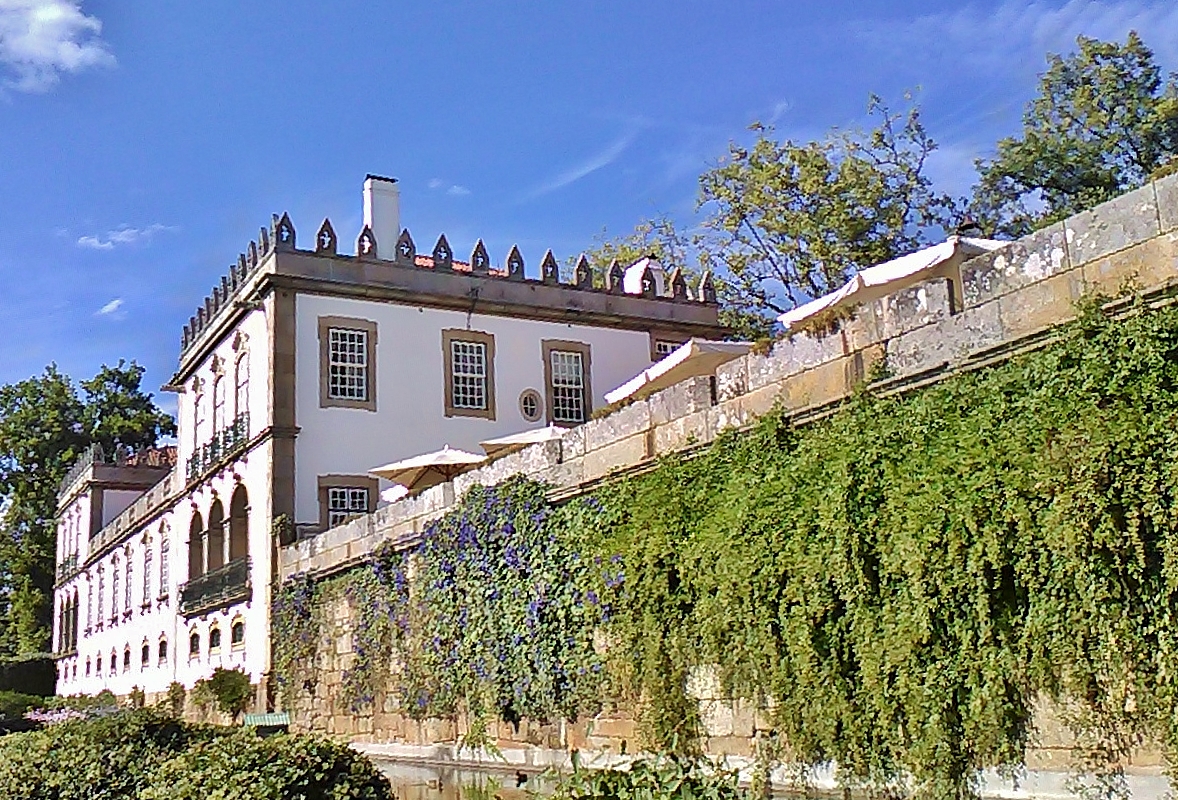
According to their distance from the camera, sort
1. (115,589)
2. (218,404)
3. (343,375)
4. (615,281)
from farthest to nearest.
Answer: (115,589), (615,281), (218,404), (343,375)

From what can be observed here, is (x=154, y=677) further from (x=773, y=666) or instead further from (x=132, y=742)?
(x=773, y=666)

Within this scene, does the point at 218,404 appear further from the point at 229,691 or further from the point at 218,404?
the point at 229,691

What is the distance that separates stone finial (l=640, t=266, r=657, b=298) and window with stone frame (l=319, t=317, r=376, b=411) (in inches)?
245

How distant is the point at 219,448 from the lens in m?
23.8

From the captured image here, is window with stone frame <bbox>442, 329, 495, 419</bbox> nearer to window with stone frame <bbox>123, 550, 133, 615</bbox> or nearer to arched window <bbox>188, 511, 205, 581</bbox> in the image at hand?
arched window <bbox>188, 511, 205, 581</bbox>

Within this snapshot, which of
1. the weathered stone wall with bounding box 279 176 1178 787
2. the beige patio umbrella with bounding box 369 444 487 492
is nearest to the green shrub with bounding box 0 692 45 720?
the beige patio umbrella with bounding box 369 444 487 492

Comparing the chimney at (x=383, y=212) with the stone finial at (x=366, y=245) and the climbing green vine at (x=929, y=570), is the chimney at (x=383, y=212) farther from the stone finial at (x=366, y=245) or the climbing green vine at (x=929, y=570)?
the climbing green vine at (x=929, y=570)

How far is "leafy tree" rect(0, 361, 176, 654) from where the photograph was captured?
47.3 meters

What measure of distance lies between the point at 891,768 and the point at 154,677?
24.8 meters

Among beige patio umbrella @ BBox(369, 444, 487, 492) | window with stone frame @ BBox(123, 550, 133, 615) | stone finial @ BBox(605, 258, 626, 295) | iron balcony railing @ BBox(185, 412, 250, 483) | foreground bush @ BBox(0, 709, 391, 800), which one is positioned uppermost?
stone finial @ BBox(605, 258, 626, 295)

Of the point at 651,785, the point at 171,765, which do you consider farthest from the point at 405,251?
the point at 651,785

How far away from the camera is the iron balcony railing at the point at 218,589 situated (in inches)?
828

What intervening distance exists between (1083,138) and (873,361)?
23.8 m

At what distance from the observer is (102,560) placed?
36.9 m
